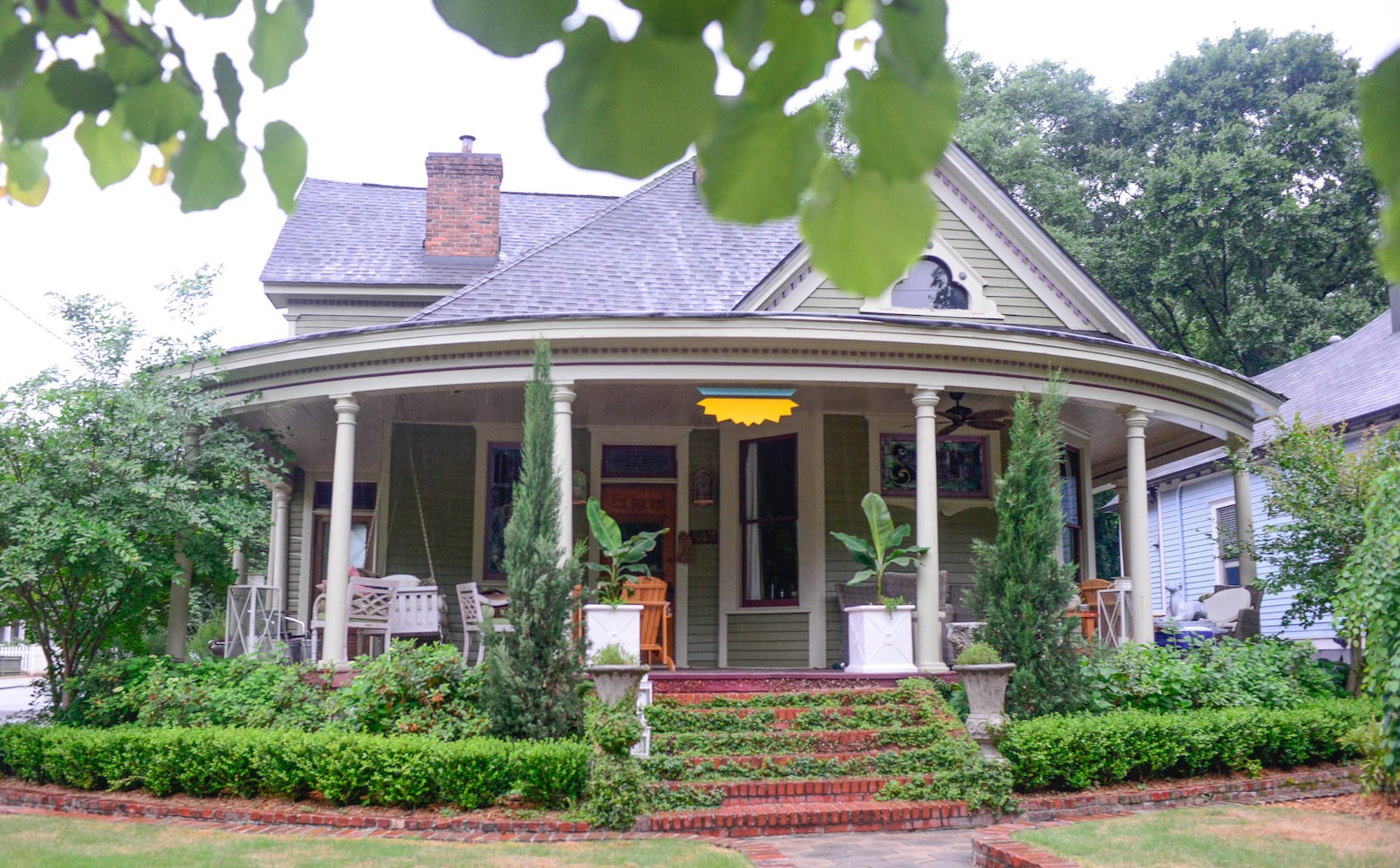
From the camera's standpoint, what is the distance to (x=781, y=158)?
3.69 ft

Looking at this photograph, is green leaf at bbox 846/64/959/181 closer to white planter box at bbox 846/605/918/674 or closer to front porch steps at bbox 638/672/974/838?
front porch steps at bbox 638/672/974/838

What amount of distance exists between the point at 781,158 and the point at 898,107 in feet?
0.39

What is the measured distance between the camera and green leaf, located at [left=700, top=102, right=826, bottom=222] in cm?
110

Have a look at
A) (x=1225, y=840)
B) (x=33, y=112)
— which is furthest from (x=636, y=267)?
(x=33, y=112)

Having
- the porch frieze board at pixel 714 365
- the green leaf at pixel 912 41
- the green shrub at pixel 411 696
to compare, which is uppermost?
the porch frieze board at pixel 714 365

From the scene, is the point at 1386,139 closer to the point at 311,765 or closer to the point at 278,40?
the point at 278,40

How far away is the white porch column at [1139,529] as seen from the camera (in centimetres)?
1138

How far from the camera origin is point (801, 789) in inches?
340

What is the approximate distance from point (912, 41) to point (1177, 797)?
8.82 meters

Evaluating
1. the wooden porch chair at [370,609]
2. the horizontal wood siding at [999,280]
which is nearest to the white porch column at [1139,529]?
the horizontal wood siding at [999,280]

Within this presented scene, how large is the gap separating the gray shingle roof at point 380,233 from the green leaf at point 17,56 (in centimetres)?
1479

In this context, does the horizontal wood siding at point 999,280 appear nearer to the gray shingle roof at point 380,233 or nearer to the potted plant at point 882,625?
the potted plant at point 882,625

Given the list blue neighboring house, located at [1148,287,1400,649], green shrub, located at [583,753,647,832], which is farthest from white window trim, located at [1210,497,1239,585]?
green shrub, located at [583,753,647,832]

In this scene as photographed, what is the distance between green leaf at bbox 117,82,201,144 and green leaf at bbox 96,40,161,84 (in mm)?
13
